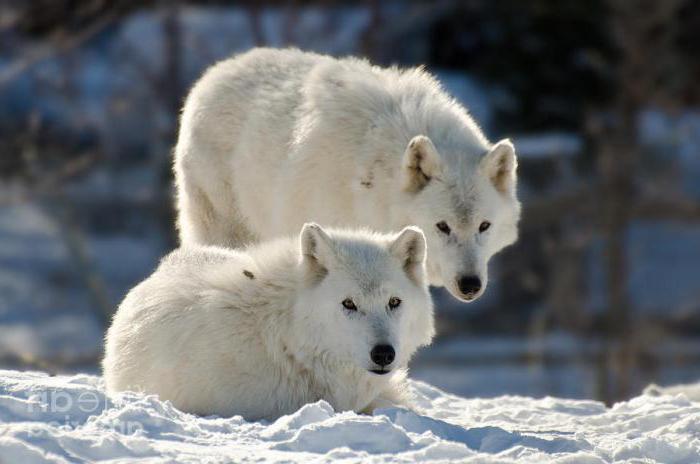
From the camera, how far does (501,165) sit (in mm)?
8164

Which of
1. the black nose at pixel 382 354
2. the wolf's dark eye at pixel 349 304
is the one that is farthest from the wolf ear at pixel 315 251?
the black nose at pixel 382 354

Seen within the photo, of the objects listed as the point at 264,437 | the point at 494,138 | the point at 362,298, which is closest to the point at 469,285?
the point at 362,298

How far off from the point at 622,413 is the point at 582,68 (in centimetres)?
1719

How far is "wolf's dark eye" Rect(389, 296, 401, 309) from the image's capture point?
647 cm

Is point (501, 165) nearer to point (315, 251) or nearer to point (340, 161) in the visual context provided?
point (340, 161)

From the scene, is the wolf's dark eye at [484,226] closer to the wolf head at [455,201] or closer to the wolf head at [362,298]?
the wolf head at [455,201]

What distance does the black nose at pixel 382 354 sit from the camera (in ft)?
20.4

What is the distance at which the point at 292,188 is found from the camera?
838 cm

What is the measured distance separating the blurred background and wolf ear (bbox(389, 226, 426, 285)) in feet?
45.0

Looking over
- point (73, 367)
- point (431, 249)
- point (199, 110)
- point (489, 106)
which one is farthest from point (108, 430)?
point (489, 106)

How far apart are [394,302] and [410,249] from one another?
36cm

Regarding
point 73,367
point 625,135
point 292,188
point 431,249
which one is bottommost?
point 431,249

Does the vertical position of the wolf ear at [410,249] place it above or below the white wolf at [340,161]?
below

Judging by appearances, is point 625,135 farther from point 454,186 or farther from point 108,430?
point 108,430
